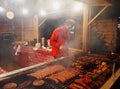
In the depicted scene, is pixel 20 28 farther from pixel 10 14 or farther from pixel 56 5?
pixel 56 5

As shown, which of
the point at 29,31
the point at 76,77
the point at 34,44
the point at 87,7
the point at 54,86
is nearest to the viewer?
the point at 54,86

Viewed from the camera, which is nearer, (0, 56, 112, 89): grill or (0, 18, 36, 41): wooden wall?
(0, 56, 112, 89): grill

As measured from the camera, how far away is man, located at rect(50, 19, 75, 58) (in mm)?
5836

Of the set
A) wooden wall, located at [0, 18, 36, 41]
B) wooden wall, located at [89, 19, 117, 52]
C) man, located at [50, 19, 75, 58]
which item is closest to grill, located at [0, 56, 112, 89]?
man, located at [50, 19, 75, 58]

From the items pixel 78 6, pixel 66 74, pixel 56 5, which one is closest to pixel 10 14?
pixel 56 5

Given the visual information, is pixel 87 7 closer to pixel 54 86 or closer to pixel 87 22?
pixel 87 22

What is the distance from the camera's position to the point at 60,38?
590 centimetres

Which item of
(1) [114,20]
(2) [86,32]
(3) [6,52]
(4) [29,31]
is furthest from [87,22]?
(3) [6,52]

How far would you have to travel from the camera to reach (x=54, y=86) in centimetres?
311

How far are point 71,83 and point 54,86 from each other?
0.47m

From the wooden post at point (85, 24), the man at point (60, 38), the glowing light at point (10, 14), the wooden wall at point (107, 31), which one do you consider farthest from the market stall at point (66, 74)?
the glowing light at point (10, 14)

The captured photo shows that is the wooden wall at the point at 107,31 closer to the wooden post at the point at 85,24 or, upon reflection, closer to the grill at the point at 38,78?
the wooden post at the point at 85,24

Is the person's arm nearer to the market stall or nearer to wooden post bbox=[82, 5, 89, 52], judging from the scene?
the market stall

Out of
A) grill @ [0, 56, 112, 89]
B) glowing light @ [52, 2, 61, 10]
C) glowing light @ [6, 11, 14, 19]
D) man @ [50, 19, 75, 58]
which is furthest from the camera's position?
glowing light @ [6, 11, 14, 19]
